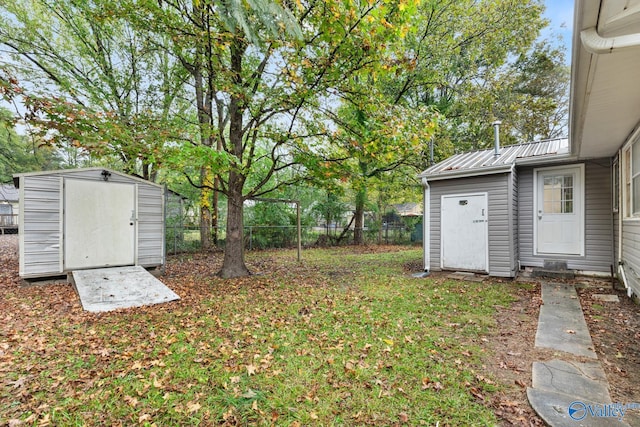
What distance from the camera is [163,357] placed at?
113 inches

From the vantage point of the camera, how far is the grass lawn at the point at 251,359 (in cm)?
208

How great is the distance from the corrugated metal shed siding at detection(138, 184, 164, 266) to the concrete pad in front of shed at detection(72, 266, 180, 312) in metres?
0.71

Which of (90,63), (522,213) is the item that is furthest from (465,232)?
(90,63)

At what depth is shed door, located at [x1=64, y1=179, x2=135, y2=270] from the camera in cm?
596

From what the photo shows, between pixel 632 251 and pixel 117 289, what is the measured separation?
27.3 ft

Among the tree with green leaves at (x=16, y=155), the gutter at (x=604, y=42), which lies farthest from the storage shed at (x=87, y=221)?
the gutter at (x=604, y=42)

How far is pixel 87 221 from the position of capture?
20.1ft

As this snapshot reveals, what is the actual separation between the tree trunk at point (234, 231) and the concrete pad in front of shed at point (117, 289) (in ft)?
5.37

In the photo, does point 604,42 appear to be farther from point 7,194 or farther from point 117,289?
point 7,194

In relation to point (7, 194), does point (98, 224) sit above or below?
below

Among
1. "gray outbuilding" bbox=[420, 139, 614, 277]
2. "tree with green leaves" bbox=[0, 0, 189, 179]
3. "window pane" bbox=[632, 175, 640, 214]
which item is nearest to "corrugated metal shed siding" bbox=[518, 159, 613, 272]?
"gray outbuilding" bbox=[420, 139, 614, 277]

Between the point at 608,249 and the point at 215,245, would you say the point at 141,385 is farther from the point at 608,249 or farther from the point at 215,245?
the point at 215,245

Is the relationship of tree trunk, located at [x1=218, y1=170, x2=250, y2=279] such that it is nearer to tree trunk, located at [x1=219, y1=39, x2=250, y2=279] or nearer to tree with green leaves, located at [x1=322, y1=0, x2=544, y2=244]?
Result: tree trunk, located at [x1=219, y1=39, x2=250, y2=279]

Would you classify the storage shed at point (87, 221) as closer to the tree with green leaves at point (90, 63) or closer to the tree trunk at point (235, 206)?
the tree with green leaves at point (90, 63)
